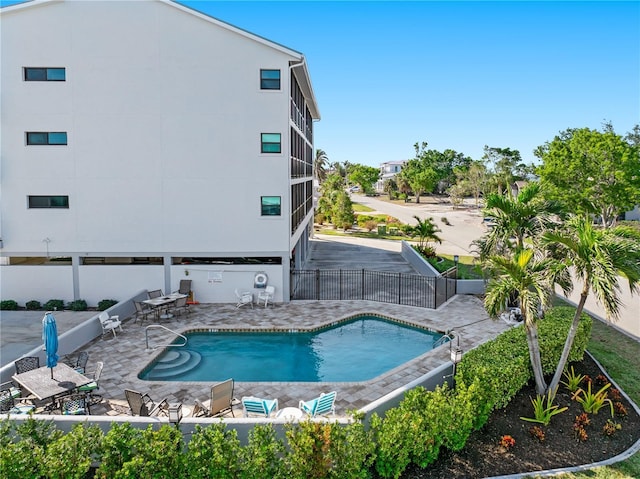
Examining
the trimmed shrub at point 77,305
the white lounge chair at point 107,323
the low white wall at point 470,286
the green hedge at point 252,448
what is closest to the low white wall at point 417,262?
the low white wall at point 470,286

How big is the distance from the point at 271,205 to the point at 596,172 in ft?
100

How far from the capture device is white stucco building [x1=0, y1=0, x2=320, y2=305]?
20.0m

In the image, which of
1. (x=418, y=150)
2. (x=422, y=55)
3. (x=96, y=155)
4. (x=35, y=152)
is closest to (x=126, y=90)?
(x=96, y=155)

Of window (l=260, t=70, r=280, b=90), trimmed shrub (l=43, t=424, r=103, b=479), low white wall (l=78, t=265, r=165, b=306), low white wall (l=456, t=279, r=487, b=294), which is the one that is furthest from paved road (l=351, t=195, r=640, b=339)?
low white wall (l=78, t=265, r=165, b=306)

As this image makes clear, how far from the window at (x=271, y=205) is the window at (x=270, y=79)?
4871 mm

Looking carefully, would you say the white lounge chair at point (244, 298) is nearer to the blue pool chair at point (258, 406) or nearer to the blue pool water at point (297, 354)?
the blue pool water at point (297, 354)

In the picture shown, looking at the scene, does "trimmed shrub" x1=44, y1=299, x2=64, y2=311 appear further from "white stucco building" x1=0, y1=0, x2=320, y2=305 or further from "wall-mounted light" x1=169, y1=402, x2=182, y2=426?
"wall-mounted light" x1=169, y1=402, x2=182, y2=426

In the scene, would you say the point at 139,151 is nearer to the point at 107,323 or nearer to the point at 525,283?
the point at 107,323

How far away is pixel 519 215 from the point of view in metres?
16.0

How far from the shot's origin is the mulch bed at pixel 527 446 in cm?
929

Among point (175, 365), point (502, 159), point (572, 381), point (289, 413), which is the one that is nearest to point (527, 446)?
point (572, 381)

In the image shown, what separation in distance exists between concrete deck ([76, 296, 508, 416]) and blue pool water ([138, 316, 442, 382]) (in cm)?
56

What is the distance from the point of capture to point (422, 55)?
3419 centimetres

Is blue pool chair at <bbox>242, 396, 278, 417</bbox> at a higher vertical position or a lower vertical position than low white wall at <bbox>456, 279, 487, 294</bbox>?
lower
